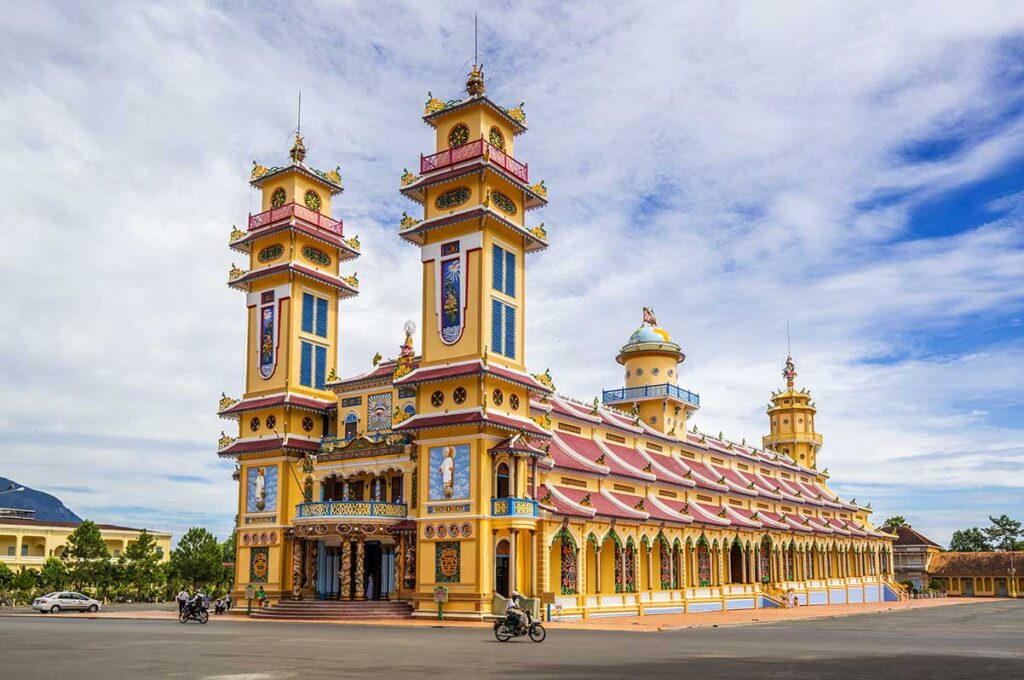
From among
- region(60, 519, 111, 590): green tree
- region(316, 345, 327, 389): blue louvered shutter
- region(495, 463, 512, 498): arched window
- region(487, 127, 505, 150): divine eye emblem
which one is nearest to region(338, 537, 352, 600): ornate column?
region(495, 463, 512, 498): arched window

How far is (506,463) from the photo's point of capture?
41.7 meters

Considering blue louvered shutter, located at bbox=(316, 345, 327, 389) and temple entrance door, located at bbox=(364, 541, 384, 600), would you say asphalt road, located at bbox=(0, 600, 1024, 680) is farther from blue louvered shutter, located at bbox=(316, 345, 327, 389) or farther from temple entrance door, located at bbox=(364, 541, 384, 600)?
blue louvered shutter, located at bbox=(316, 345, 327, 389)

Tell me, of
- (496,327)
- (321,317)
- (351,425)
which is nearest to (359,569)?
(351,425)

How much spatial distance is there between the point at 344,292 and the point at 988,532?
106743 mm

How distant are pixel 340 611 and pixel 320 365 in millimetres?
15140

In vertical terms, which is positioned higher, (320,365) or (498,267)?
(498,267)

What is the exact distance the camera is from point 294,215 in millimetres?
51406

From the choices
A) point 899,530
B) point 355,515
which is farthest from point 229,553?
point 899,530

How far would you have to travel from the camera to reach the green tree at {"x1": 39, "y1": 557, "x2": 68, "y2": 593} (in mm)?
66625

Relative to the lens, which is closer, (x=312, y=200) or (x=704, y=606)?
(x=312, y=200)

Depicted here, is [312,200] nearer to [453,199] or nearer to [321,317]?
[321,317]

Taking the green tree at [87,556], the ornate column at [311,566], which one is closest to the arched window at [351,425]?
the ornate column at [311,566]

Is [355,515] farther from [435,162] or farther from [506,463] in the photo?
[435,162]

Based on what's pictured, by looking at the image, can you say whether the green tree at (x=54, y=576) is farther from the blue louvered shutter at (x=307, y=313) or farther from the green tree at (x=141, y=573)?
the blue louvered shutter at (x=307, y=313)
